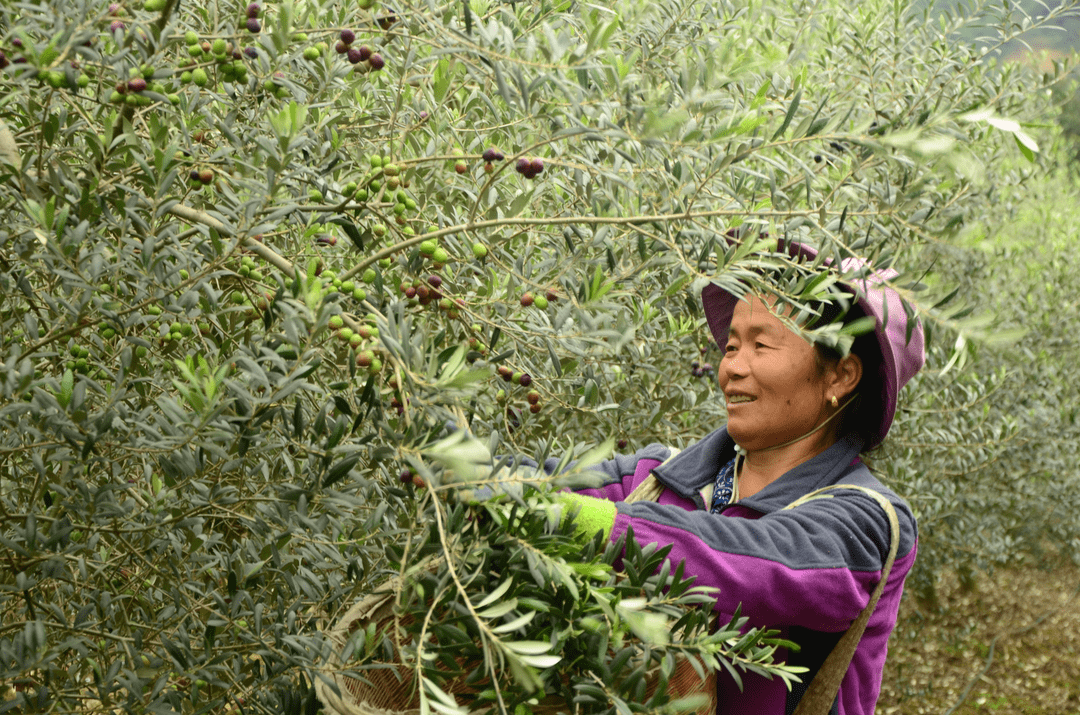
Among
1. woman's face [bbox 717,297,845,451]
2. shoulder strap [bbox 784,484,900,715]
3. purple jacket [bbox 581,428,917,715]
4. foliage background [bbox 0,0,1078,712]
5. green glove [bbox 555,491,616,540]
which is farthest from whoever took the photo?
woman's face [bbox 717,297,845,451]

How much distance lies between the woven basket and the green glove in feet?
0.93

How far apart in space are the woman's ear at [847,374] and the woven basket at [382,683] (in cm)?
87

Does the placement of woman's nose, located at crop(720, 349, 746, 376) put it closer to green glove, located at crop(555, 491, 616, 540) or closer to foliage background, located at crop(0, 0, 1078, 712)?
foliage background, located at crop(0, 0, 1078, 712)

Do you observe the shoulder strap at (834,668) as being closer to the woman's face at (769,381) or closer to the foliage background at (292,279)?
the woman's face at (769,381)

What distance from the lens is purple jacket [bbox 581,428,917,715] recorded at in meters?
1.78

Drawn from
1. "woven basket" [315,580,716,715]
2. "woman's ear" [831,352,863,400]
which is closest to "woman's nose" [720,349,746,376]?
"woman's ear" [831,352,863,400]

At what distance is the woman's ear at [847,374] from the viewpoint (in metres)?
2.28

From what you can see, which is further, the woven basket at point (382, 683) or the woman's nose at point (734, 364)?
the woman's nose at point (734, 364)

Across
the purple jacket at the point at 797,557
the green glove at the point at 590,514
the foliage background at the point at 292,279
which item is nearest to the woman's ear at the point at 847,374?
the purple jacket at the point at 797,557

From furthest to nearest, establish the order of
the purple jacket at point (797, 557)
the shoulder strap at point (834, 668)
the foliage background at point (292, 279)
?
the shoulder strap at point (834, 668) < the purple jacket at point (797, 557) < the foliage background at point (292, 279)

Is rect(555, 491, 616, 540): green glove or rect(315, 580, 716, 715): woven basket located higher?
rect(555, 491, 616, 540): green glove

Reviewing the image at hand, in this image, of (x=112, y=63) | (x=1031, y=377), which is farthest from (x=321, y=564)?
(x=1031, y=377)

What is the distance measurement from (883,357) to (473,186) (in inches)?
44.2

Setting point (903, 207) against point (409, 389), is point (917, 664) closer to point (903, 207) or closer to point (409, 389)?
point (903, 207)
